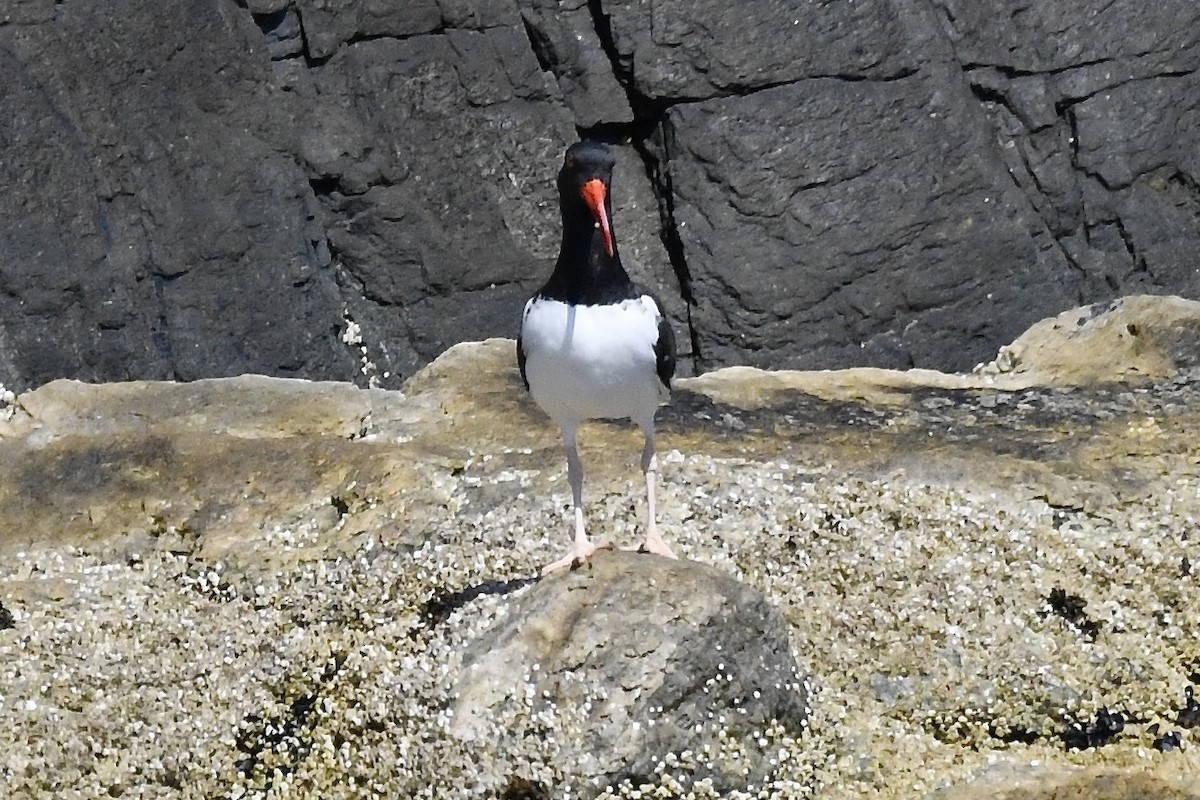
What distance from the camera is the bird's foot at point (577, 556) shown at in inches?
208

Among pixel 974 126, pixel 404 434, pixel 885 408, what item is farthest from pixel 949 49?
pixel 404 434

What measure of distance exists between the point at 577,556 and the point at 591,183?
1.30 metres

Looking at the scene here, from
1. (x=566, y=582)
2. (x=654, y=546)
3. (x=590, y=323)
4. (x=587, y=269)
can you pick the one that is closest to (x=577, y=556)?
(x=566, y=582)

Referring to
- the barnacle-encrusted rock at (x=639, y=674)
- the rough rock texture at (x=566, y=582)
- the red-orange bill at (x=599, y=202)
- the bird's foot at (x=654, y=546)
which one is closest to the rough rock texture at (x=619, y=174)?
the rough rock texture at (x=566, y=582)

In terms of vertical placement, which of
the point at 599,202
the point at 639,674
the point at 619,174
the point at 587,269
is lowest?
the point at 639,674

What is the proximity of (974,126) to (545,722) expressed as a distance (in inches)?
240

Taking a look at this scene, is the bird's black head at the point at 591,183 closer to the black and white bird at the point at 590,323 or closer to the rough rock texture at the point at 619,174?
the black and white bird at the point at 590,323

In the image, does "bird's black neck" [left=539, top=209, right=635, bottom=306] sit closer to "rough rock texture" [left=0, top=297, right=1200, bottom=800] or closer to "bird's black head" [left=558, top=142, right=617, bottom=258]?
"bird's black head" [left=558, top=142, right=617, bottom=258]

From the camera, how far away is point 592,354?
17.0 ft

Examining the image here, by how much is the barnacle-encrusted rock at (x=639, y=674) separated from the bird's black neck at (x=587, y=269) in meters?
0.92

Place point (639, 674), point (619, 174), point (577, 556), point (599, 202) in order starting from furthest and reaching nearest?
1. point (619, 174)
2. point (577, 556)
3. point (599, 202)
4. point (639, 674)

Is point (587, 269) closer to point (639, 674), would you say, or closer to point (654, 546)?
point (654, 546)

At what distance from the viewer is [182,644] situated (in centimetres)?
589

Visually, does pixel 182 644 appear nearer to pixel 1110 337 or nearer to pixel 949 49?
pixel 1110 337
